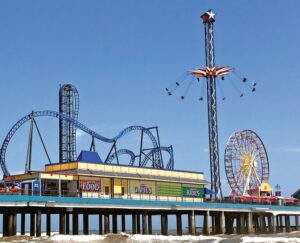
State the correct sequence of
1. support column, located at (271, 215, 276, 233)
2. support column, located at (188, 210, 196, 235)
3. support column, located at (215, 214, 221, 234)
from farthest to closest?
support column, located at (271, 215, 276, 233) → support column, located at (215, 214, 221, 234) → support column, located at (188, 210, 196, 235)

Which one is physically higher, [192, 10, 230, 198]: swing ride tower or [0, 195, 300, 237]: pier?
[192, 10, 230, 198]: swing ride tower

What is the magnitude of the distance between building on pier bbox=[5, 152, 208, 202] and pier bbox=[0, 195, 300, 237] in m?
1.96

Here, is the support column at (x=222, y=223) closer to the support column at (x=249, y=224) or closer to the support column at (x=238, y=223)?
the support column at (x=249, y=224)

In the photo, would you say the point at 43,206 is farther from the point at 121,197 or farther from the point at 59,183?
the point at 121,197

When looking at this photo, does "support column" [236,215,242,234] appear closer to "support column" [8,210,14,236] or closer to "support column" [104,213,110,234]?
"support column" [104,213,110,234]

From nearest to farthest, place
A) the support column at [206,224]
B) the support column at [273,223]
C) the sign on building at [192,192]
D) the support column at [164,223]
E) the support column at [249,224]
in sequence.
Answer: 1. the support column at [164,223]
2. the support column at [206,224]
3. the sign on building at [192,192]
4. the support column at [249,224]
5. the support column at [273,223]

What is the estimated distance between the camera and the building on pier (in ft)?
201

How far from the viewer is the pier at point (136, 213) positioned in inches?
2148

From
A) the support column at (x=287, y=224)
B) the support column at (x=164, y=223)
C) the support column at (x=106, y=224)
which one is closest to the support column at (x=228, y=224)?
the support column at (x=287, y=224)

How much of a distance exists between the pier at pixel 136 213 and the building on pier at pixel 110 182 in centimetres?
196

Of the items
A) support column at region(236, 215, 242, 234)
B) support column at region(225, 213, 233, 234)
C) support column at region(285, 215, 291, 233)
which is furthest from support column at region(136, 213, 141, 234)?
support column at region(285, 215, 291, 233)

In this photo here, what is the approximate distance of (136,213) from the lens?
236ft

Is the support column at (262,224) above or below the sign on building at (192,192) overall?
below

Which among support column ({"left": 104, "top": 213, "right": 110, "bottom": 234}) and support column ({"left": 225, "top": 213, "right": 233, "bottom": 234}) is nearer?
support column ({"left": 104, "top": 213, "right": 110, "bottom": 234})
